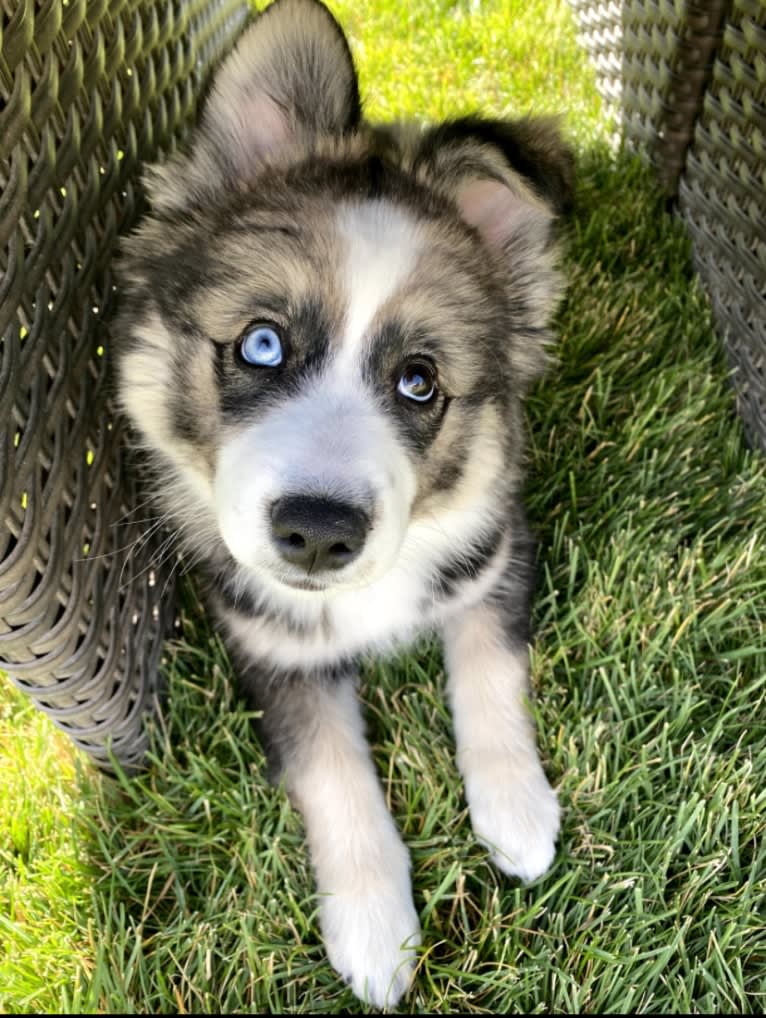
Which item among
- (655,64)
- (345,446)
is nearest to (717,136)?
(655,64)

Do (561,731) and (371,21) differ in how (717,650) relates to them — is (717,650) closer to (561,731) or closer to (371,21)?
(561,731)

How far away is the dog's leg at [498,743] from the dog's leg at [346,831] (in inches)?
9.9

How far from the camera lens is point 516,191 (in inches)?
72.4

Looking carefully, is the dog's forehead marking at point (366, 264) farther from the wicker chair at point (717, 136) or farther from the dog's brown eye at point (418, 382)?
the wicker chair at point (717, 136)

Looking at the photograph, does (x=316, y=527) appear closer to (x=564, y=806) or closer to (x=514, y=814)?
(x=514, y=814)

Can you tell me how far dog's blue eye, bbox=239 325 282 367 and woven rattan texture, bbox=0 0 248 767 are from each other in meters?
0.45

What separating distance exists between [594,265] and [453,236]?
6.23ft

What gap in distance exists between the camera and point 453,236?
84.1 inches

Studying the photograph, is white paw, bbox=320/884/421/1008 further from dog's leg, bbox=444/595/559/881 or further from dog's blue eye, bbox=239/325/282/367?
dog's blue eye, bbox=239/325/282/367

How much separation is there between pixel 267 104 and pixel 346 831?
1782mm

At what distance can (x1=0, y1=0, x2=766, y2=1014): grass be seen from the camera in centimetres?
210

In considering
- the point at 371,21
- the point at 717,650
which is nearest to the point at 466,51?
the point at 371,21

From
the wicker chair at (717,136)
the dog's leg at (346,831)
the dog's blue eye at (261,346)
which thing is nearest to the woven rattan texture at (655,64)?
the wicker chair at (717,136)

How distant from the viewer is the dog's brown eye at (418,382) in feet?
6.56
